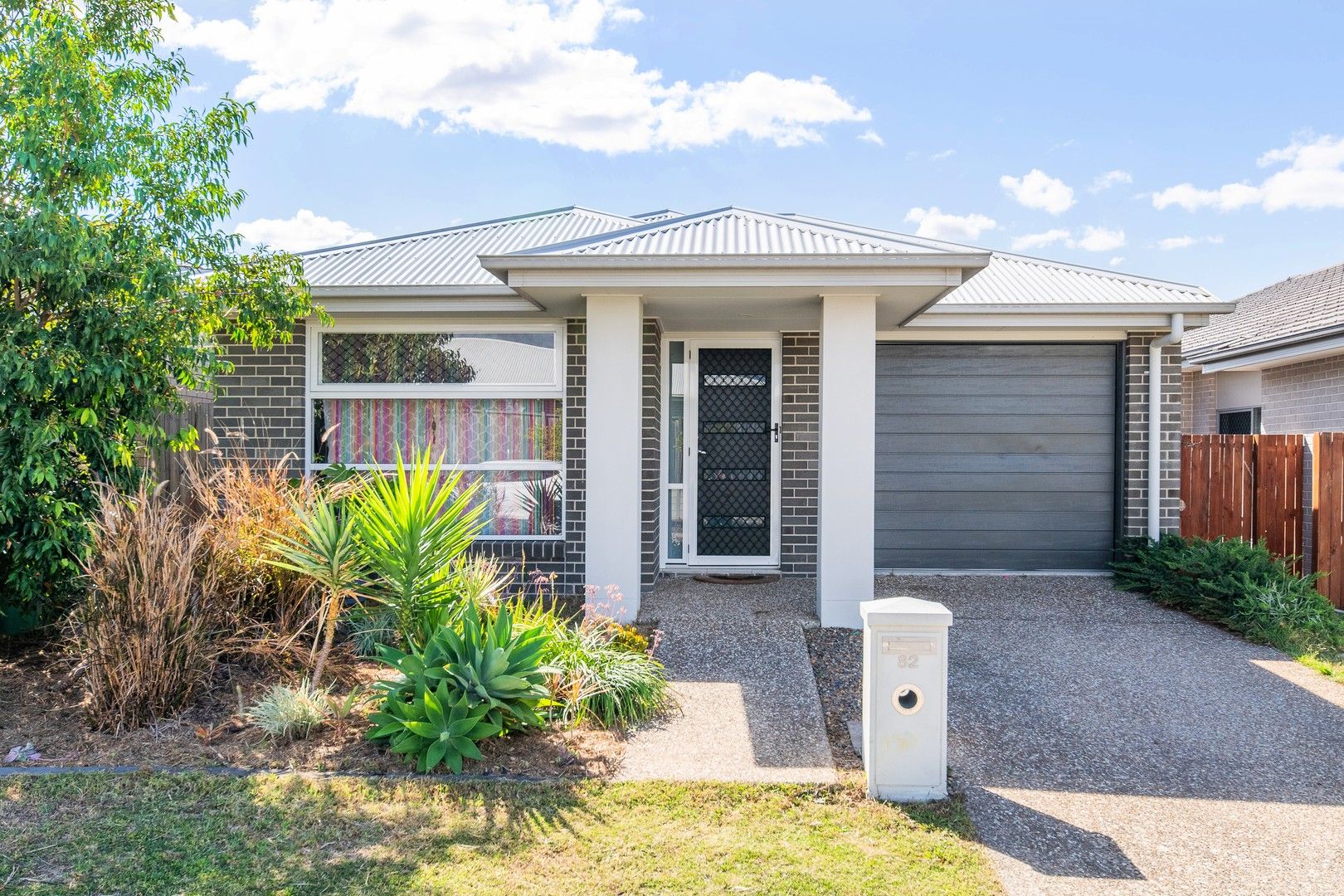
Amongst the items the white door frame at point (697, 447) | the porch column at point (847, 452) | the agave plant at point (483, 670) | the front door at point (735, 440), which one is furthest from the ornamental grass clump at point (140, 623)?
the front door at point (735, 440)

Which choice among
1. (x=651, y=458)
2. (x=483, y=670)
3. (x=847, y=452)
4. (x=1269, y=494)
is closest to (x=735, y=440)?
(x=651, y=458)

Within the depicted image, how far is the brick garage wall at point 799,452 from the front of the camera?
29.4 feet

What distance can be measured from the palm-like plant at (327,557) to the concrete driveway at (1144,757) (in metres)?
3.63

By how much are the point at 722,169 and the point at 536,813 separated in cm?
1397

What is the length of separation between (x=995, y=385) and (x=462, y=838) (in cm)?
767

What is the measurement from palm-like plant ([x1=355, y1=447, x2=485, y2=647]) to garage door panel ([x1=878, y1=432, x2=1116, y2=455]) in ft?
18.6

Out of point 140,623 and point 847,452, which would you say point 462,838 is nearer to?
point 140,623

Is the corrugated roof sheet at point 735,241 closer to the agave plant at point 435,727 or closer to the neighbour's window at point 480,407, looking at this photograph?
the neighbour's window at point 480,407

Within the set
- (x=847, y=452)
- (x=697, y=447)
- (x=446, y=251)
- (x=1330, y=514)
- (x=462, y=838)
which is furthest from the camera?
(x=446, y=251)

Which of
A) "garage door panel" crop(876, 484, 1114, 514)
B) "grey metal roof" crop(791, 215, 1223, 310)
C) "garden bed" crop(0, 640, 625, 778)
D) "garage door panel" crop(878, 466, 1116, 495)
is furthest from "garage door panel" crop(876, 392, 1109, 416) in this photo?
"garden bed" crop(0, 640, 625, 778)

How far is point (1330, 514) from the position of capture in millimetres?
8180

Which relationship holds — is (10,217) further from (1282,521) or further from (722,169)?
(722,169)

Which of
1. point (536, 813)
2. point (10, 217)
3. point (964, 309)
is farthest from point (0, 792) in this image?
point (964, 309)

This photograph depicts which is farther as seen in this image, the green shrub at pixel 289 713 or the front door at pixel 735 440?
the front door at pixel 735 440
